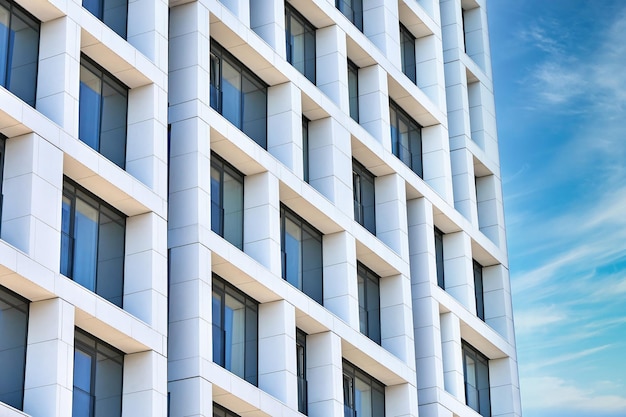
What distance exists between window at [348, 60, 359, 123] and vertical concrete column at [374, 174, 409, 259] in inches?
113

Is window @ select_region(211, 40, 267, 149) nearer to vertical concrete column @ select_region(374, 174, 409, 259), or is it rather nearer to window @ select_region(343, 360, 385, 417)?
vertical concrete column @ select_region(374, 174, 409, 259)

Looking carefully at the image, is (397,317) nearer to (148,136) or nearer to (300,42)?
(300,42)

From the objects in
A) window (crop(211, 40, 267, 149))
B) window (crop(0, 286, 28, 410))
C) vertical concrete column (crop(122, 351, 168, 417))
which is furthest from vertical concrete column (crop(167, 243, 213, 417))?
window (crop(211, 40, 267, 149))

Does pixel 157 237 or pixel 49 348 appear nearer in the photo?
pixel 49 348

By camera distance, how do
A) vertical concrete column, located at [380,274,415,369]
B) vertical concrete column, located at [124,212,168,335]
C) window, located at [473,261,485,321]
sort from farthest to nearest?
window, located at [473,261,485,321] → vertical concrete column, located at [380,274,415,369] → vertical concrete column, located at [124,212,168,335]

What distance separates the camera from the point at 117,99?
Answer: 46094 mm

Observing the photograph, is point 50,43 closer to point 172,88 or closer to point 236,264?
point 172,88

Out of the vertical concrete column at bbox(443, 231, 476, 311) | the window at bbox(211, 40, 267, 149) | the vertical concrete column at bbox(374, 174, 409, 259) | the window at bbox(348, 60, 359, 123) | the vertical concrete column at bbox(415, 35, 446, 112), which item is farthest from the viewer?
the vertical concrete column at bbox(415, 35, 446, 112)

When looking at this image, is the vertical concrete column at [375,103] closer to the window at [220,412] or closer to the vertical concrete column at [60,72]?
the window at [220,412]

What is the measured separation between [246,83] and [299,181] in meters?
4.11

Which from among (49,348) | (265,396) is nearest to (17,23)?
(49,348)

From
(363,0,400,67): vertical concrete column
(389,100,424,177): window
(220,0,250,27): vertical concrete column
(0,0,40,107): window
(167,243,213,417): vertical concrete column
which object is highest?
(363,0,400,67): vertical concrete column

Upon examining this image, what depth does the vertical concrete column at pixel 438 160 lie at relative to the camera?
6372 cm

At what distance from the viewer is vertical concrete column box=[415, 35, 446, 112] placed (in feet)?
216
